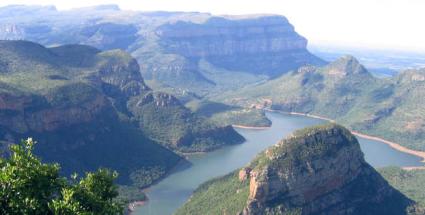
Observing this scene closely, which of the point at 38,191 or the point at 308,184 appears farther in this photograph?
the point at 308,184

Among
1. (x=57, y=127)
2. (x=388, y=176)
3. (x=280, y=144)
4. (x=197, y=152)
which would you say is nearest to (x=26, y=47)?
(x=57, y=127)

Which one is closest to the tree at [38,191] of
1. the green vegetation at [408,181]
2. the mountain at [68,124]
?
the mountain at [68,124]

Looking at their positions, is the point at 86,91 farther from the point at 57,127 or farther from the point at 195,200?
the point at 195,200

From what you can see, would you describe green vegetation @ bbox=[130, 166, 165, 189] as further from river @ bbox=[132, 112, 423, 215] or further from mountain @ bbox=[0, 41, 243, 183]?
river @ bbox=[132, 112, 423, 215]

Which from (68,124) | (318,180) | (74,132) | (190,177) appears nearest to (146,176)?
(190,177)

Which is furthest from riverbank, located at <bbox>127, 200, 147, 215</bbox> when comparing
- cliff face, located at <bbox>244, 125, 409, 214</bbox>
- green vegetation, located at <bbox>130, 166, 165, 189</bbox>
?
cliff face, located at <bbox>244, 125, 409, 214</bbox>

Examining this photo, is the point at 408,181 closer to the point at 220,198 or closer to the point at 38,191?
the point at 220,198
